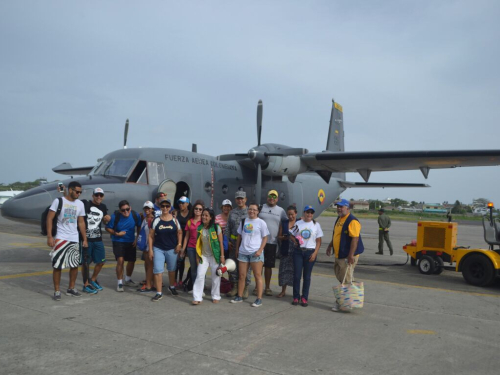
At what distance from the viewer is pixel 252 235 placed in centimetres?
632

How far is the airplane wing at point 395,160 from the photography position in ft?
37.7

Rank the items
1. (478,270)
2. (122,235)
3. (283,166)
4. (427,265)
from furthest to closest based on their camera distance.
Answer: (283,166) < (427,265) < (478,270) < (122,235)

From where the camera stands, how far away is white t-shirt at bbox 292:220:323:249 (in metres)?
6.32

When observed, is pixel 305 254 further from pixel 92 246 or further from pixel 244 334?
pixel 92 246

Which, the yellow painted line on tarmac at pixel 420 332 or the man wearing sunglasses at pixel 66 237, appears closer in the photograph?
the yellow painted line on tarmac at pixel 420 332

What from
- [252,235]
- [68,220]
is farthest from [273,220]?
[68,220]

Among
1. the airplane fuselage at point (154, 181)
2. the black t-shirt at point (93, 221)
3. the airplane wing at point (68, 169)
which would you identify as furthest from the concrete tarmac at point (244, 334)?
the airplane wing at point (68, 169)

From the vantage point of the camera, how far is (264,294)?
702cm

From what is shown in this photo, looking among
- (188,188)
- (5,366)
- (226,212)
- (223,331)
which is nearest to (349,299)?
(223,331)

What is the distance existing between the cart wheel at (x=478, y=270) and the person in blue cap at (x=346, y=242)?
3.72 metres

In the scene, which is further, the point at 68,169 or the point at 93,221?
the point at 68,169

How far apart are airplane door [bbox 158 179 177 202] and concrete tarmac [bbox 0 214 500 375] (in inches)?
144

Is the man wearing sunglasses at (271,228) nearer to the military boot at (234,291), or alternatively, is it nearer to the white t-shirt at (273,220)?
the white t-shirt at (273,220)

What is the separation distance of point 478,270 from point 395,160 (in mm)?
5242
